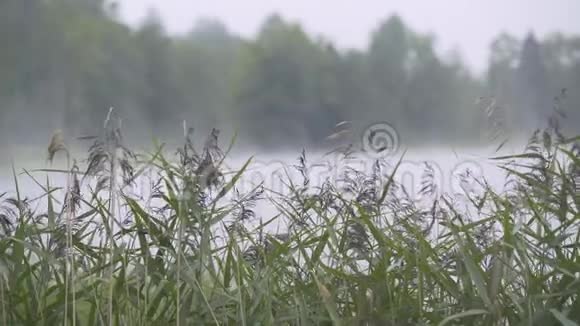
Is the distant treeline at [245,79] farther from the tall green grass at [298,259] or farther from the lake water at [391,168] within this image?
the tall green grass at [298,259]

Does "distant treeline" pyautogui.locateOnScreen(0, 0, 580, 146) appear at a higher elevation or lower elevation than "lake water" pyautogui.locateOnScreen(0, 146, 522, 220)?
higher

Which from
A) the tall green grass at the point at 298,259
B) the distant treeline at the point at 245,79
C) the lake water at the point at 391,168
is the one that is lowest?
the tall green grass at the point at 298,259

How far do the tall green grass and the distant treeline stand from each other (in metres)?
0.44

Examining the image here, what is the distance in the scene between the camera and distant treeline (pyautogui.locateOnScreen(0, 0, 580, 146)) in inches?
69.9

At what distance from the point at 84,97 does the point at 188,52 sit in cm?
29

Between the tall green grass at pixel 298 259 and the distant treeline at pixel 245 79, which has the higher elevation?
the distant treeline at pixel 245 79

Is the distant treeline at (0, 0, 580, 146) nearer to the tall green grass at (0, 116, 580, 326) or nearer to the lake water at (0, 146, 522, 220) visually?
the lake water at (0, 146, 522, 220)

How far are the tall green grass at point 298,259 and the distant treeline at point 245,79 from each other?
1.43 ft

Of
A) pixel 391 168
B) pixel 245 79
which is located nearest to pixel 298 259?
pixel 391 168

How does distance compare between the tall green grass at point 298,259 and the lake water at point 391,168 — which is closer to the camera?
the tall green grass at point 298,259

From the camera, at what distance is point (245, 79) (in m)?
1.79

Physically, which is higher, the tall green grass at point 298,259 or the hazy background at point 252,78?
the hazy background at point 252,78

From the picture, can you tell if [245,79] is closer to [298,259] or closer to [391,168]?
[391,168]

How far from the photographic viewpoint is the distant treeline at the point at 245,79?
1.78 metres
